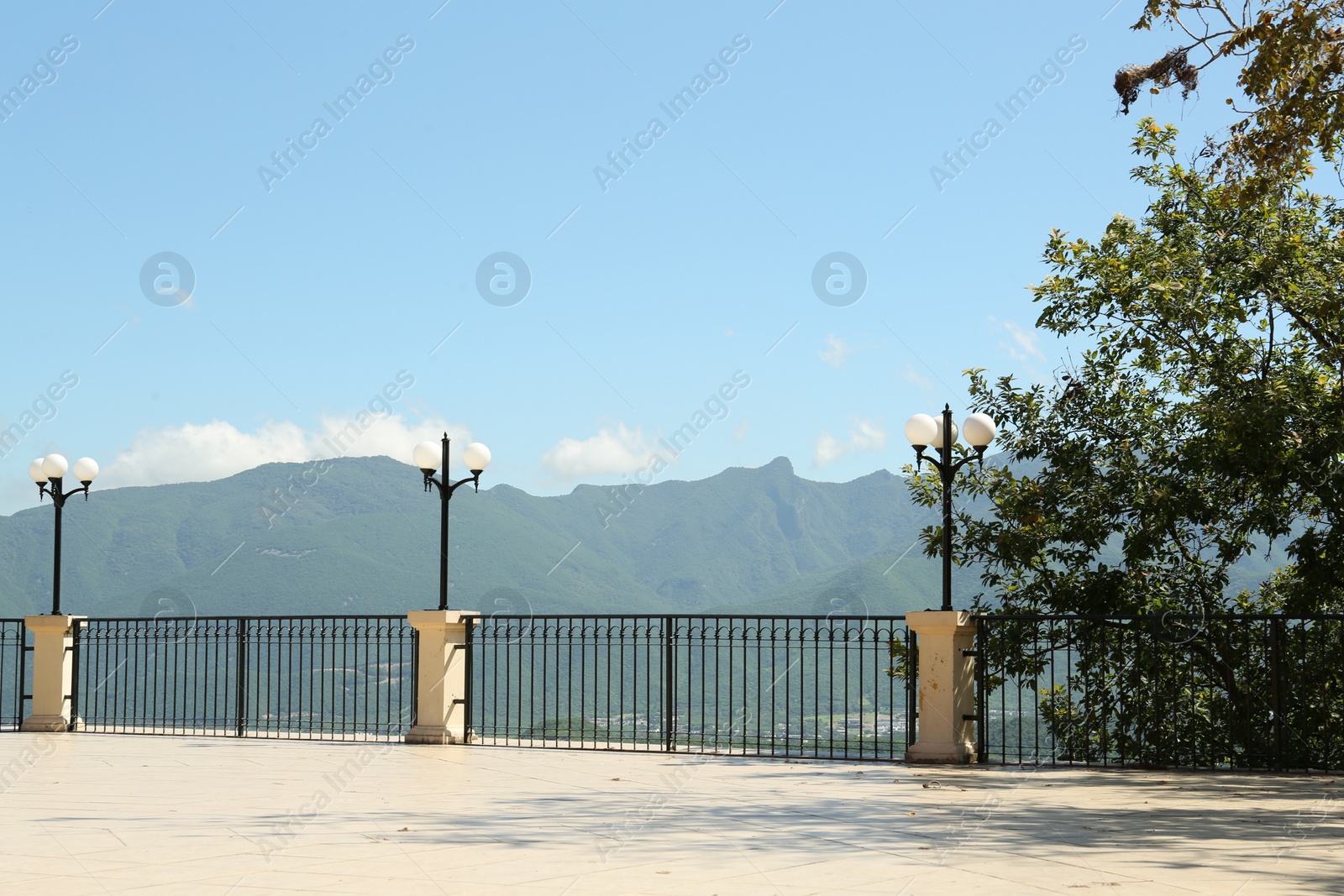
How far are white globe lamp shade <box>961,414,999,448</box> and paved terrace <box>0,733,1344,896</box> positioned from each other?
10.5 feet

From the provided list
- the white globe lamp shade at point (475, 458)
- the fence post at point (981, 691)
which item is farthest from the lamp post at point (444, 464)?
the fence post at point (981, 691)

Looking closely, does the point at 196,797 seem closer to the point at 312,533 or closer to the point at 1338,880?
the point at 1338,880

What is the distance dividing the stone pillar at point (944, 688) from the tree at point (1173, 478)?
2126 millimetres

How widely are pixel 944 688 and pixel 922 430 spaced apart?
2.42 m

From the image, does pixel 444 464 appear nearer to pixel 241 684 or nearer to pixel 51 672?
pixel 241 684

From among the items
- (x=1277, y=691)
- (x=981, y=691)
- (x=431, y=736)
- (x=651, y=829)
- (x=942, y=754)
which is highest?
(x=1277, y=691)

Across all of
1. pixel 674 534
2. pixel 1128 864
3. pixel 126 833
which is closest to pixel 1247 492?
pixel 1128 864

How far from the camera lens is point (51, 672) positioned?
50.5 ft

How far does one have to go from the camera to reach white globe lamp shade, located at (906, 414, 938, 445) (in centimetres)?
1163

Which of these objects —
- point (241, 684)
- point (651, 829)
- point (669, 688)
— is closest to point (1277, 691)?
point (669, 688)

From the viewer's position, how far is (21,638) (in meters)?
14.9

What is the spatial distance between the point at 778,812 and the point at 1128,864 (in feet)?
8.11

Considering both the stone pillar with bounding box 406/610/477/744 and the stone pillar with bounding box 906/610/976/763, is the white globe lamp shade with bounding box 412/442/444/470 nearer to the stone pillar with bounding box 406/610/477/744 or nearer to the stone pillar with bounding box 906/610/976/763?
the stone pillar with bounding box 406/610/477/744

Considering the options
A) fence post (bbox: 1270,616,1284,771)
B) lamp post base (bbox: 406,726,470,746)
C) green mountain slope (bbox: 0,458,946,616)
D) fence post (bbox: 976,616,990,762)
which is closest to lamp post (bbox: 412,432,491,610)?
lamp post base (bbox: 406,726,470,746)
